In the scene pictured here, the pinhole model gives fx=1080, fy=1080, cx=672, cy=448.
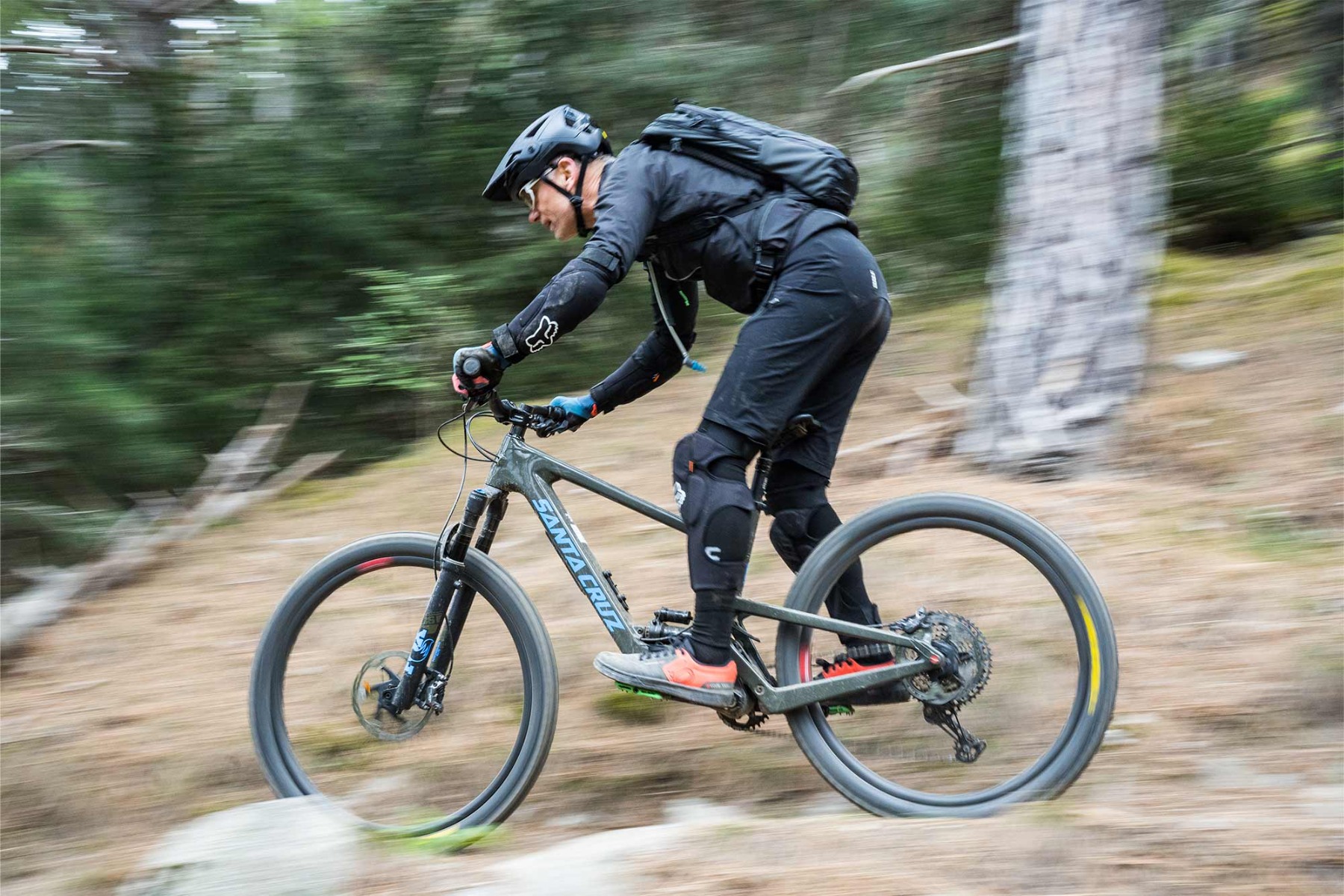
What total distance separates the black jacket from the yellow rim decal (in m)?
1.31

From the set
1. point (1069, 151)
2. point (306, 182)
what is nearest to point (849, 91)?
point (1069, 151)

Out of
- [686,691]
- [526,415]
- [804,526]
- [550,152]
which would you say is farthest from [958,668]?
[550,152]

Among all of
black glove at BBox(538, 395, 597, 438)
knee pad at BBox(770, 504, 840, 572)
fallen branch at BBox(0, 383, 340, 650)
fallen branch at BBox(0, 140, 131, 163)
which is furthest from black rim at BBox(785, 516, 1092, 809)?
fallen branch at BBox(0, 140, 131, 163)

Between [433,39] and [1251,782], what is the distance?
21.0ft

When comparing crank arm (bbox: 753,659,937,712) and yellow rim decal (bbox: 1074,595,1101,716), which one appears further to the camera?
crank arm (bbox: 753,659,937,712)

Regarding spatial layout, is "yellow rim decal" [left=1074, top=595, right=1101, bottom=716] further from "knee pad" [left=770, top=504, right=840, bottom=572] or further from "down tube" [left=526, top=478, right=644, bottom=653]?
"down tube" [left=526, top=478, right=644, bottom=653]

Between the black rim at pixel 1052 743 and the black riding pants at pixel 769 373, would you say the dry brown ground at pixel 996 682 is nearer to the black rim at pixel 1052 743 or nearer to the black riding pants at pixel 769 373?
the black rim at pixel 1052 743

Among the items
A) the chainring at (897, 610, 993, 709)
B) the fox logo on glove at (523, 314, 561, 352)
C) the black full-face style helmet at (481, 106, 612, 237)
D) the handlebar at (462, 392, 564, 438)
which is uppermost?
the black full-face style helmet at (481, 106, 612, 237)

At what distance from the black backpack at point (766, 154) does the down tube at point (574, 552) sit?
44.5 inches

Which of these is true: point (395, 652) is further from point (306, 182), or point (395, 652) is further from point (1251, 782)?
point (306, 182)

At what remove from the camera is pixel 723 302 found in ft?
10.6

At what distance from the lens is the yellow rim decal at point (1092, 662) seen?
2.98 meters

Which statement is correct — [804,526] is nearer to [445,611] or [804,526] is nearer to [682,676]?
[682,676]

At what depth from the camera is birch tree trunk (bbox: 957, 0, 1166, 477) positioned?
5.06 m
